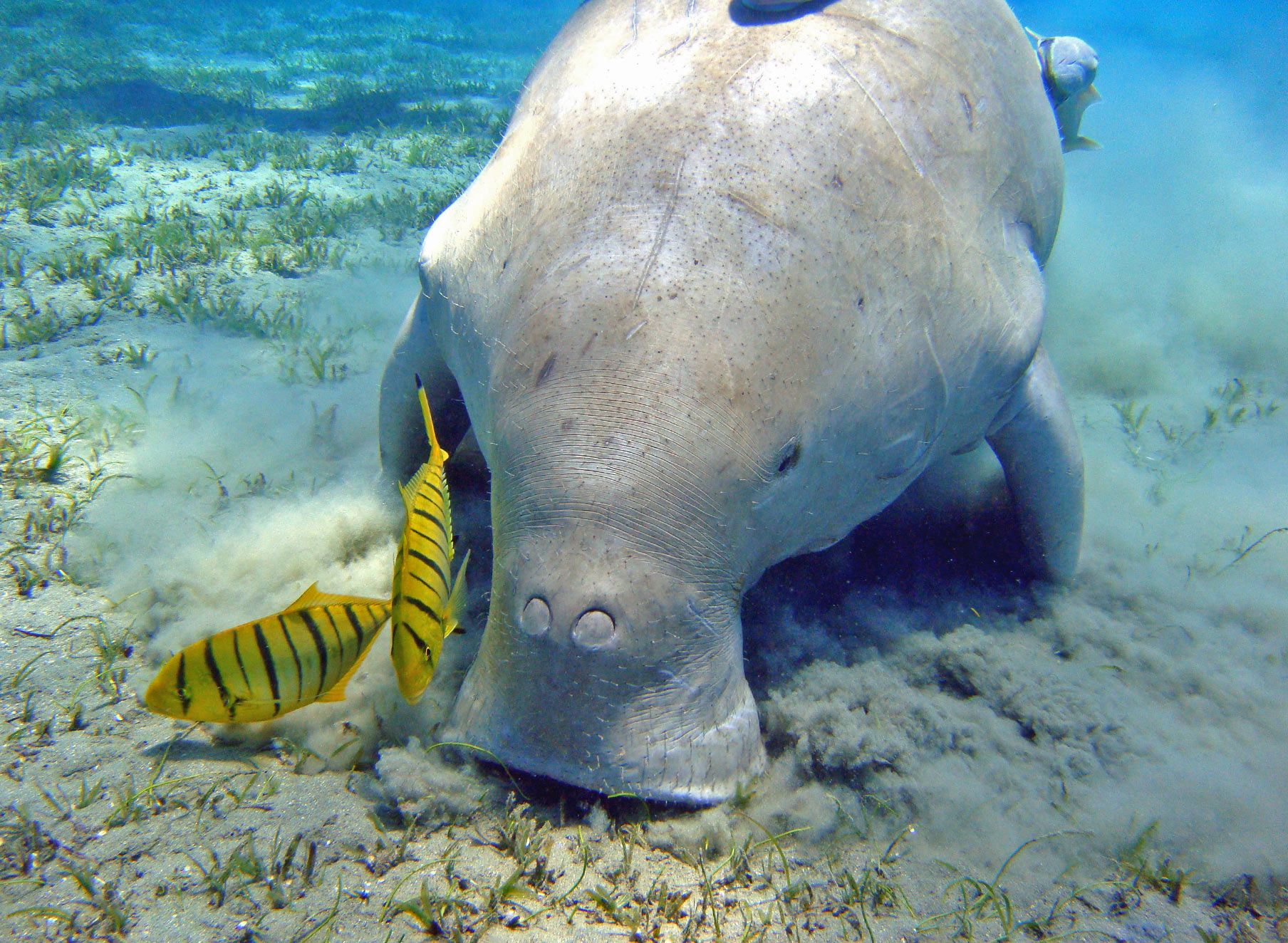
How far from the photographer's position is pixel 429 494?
173 centimetres

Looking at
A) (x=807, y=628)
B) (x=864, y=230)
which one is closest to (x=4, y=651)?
(x=807, y=628)

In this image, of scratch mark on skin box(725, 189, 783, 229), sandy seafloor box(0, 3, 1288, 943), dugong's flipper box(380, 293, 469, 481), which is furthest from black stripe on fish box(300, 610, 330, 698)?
scratch mark on skin box(725, 189, 783, 229)

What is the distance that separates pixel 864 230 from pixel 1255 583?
141 inches

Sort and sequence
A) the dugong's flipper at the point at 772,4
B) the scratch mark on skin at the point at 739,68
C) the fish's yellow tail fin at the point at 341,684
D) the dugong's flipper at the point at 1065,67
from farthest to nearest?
1. the dugong's flipper at the point at 1065,67
2. the dugong's flipper at the point at 772,4
3. the scratch mark on skin at the point at 739,68
4. the fish's yellow tail fin at the point at 341,684

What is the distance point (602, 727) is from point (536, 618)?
14.8 inches

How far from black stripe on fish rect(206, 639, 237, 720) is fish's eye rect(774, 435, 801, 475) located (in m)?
1.58

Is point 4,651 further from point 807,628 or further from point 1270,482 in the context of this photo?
point 1270,482

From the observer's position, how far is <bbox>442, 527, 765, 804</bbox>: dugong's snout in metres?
1.67

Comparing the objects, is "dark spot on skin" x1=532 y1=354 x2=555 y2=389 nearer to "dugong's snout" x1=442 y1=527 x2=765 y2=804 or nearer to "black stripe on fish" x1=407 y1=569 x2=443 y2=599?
"dugong's snout" x1=442 y1=527 x2=765 y2=804

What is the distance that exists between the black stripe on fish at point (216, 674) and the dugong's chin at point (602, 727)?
601 mm

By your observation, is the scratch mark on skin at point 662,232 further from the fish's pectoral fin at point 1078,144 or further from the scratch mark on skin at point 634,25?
the fish's pectoral fin at point 1078,144

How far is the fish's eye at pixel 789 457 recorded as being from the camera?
1.88 m

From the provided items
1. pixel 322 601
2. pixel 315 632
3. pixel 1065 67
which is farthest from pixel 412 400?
pixel 1065 67

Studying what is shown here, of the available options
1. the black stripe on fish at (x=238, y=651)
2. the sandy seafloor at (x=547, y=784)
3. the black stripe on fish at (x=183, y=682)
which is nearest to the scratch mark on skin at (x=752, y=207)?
the sandy seafloor at (x=547, y=784)
